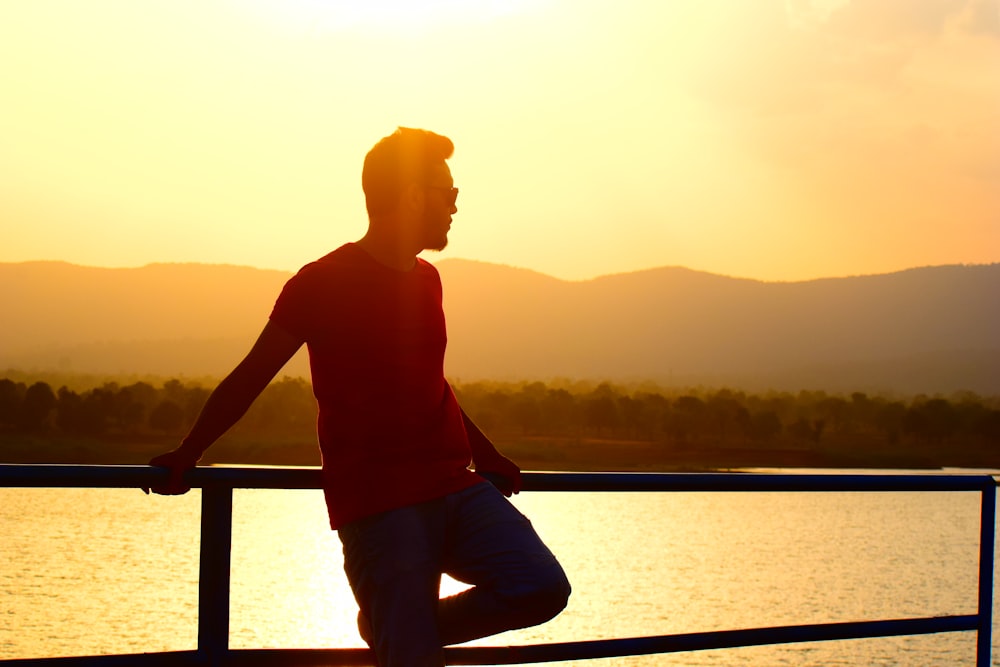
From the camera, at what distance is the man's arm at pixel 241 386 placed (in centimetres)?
209

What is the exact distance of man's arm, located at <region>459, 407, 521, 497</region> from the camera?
237cm

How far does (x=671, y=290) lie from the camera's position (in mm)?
181500

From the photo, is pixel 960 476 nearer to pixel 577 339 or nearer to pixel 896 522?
pixel 896 522

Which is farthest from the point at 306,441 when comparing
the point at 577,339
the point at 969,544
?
the point at 577,339

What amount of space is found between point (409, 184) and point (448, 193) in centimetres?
9

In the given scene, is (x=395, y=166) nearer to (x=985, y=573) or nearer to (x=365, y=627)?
(x=365, y=627)

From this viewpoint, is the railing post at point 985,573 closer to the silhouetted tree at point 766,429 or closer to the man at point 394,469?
the man at point 394,469

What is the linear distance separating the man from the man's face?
11 centimetres

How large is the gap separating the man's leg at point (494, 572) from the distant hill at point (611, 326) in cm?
14161

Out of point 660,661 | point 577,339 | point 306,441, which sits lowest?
point 660,661

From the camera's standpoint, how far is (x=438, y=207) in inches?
91.3

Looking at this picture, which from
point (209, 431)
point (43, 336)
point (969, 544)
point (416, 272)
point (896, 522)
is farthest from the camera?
point (43, 336)

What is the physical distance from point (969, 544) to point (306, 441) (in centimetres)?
3419

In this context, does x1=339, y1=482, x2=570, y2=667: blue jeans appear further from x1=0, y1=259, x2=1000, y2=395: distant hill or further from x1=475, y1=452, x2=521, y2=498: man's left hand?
x1=0, y1=259, x2=1000, y2=395: distant hill
